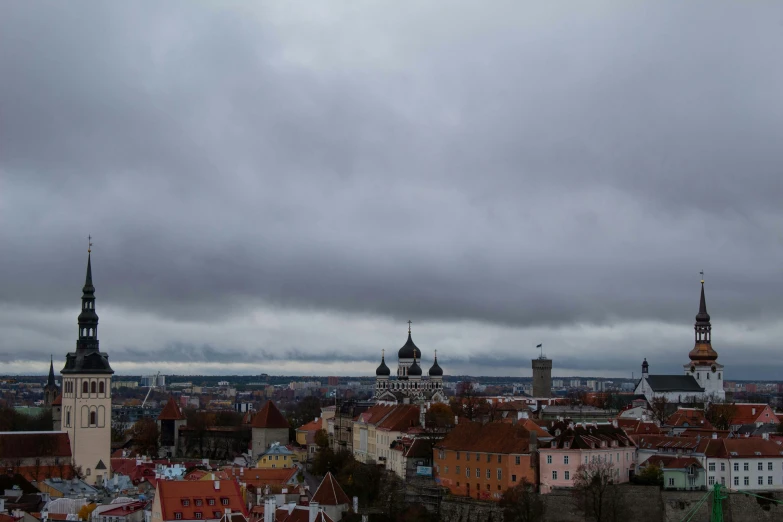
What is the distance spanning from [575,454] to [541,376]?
109 meters

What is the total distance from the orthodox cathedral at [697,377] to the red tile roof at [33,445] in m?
84.6

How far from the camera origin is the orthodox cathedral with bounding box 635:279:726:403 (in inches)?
6033

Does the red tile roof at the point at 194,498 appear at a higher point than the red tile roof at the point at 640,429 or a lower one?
lower

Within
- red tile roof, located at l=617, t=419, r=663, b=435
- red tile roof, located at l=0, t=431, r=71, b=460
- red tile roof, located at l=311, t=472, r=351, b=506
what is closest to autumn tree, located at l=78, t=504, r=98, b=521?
red tile roof, located at l=311, t=472, r=351, b=506

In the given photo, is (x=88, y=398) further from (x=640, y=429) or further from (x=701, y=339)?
(x=701, y=339)

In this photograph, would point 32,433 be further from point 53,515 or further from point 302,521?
point 302,521

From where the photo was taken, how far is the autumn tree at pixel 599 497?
211 feet

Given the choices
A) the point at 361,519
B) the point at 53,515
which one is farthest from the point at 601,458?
the point at 53,515

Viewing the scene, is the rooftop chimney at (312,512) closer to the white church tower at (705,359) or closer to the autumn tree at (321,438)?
the autumn tree at (321,438)

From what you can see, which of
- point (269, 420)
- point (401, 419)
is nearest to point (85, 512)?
point (401, 419)

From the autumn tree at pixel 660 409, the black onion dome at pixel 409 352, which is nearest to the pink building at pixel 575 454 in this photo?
the autumn tree at pixel 660 409

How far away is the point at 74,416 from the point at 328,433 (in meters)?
30.0

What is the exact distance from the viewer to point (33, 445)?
97625 millimetres

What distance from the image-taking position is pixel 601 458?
→ 70.1m
